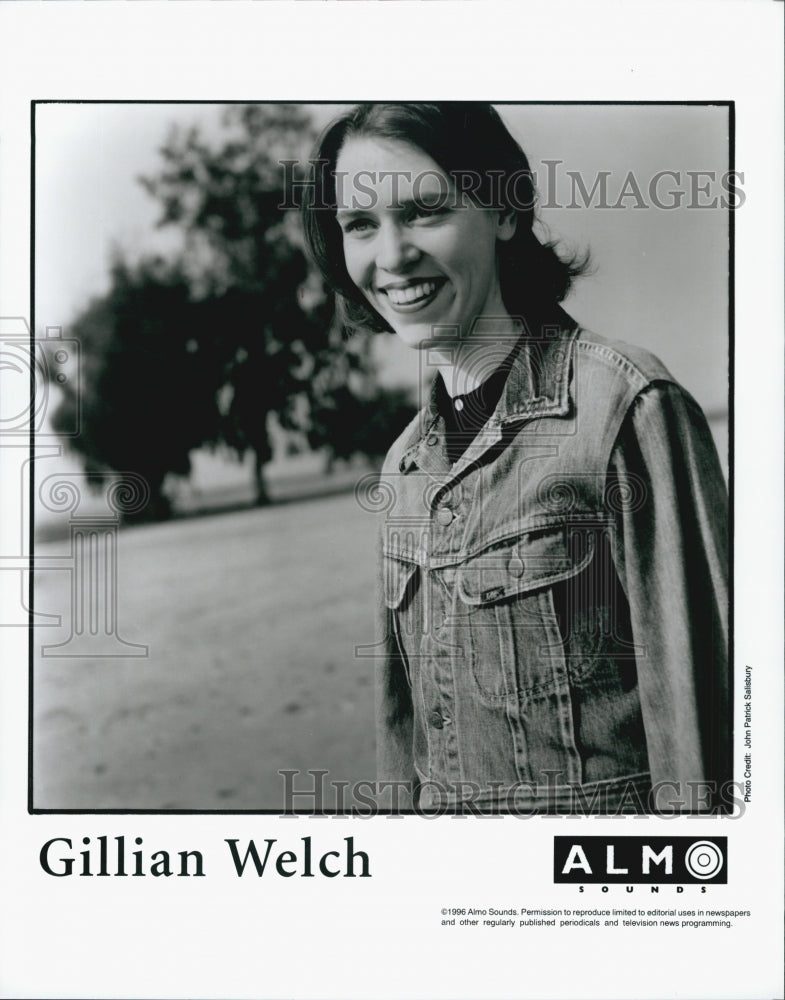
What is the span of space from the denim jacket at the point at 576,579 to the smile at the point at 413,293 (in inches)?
10.2

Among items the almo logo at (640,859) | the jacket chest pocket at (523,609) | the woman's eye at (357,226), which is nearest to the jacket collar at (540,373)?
the jacket chest pocket at (523,609)

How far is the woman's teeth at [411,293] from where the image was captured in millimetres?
2227

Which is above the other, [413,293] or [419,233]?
[419,233]

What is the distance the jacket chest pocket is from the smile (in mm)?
612

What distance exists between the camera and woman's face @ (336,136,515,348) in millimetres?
2213

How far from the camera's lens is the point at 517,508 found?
2.19m

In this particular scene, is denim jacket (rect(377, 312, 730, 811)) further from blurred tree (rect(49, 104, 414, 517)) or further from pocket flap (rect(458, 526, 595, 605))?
blurred tree (rect(49, 104, 414, 517))

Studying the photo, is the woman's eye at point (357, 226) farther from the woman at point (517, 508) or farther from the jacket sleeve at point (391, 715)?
the jacket sleeve at point (391, 715)

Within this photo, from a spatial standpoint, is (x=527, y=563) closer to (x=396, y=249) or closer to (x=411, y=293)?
(x=411, y=293)

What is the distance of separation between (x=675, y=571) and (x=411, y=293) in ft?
2.97

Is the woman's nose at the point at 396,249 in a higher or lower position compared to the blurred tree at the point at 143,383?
higher

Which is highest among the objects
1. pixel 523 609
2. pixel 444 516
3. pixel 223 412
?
pixel 223 412

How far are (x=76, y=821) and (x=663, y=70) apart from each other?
237 cm

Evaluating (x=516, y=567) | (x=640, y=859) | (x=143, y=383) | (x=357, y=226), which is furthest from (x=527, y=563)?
(x=143, y=383)
